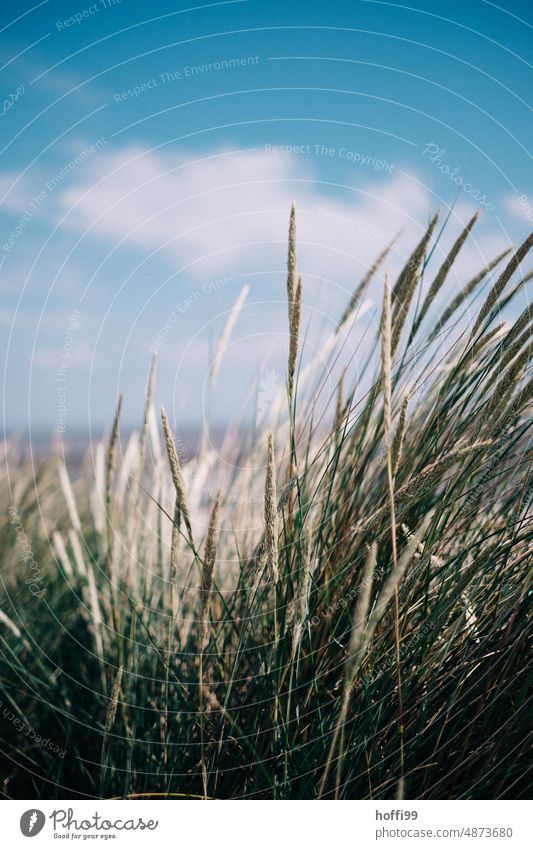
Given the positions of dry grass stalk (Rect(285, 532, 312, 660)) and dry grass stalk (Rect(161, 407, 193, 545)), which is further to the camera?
dry grass stalk (Rect(285, 532, 312, 660))

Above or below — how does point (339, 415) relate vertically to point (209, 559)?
above

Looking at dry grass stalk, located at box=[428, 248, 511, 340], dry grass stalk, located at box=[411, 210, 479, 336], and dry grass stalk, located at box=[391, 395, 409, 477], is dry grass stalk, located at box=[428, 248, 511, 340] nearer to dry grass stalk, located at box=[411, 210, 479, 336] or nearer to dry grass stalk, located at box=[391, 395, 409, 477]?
dry grass stalk, located at box=[411, 210, 479, 336]

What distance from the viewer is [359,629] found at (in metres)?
0.70

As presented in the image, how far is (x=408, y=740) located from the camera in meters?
0.92

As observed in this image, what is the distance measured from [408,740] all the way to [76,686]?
786 millimetres

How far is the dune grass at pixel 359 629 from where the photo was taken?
893 millimetres

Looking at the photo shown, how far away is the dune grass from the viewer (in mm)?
893
